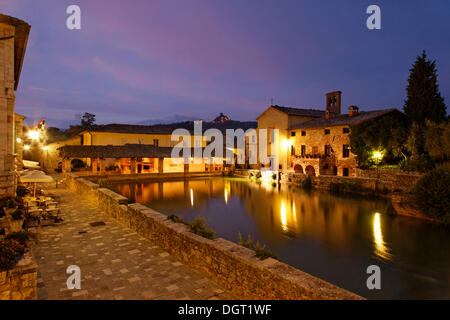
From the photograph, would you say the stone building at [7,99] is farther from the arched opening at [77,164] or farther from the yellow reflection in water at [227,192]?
the arched opening at [77,164]

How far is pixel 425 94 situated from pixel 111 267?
27314 mm

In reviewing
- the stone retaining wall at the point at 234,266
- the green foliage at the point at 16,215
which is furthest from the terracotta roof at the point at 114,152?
the stone retaining wall at the point at 234,266

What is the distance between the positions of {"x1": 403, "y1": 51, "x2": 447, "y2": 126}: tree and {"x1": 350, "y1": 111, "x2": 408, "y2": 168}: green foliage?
164cm

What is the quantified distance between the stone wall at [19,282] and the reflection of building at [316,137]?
Answer: 26098 mm

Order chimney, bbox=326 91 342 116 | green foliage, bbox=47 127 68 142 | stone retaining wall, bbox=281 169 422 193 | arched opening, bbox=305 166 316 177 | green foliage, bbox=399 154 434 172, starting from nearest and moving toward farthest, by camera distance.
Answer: stone retaining wall, bbox=281 169 422 193
green foliage, bbox=399 154 434 172
arched opening, bbox=305 166 316 177
chimney, bbox=326 91 342 116
green foliage, bbox=47 127 68 142

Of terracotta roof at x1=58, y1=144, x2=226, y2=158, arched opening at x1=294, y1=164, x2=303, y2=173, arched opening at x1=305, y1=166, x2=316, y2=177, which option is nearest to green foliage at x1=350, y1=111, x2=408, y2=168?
arched opening at x1=305, y1=166, x2=316, y2=177

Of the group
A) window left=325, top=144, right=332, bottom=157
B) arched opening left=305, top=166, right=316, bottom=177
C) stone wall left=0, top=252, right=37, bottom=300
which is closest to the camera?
stone wall left=0, top=252, right=37, bottom=300

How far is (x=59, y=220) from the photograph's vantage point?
943cm

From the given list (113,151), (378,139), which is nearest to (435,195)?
Result: (378,139)

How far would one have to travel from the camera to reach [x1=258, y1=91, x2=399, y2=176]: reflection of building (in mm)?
26078

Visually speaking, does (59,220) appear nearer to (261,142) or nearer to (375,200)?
(375,200)

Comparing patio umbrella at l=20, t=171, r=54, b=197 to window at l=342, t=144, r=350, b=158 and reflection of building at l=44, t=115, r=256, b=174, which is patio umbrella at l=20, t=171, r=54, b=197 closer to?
reflection of building at l=44, t=115, r=256, b=174

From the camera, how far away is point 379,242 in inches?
406

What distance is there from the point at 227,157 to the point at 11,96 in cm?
2925
